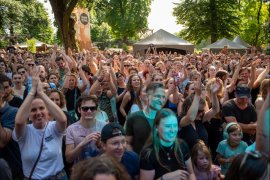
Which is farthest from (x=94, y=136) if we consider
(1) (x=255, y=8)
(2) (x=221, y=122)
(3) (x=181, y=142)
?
(1) (x=255, y=8)

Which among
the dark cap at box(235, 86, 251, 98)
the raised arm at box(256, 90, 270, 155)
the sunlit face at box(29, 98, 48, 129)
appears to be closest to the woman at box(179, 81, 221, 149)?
the dark cap at box(235, 86, 251, 98)

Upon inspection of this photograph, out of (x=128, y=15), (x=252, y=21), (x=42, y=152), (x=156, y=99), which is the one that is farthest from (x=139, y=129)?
(x=128, y=15)

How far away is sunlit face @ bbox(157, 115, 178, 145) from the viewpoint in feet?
9.43

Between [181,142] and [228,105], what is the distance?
1780 mm

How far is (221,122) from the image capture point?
5012 millimetres

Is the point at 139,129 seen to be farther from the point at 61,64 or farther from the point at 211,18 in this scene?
the point at 211,18

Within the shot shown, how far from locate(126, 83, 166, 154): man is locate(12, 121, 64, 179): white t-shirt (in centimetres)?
74

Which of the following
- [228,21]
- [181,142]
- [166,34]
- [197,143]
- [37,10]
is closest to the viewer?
[181,142]

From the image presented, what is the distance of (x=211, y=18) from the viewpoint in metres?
44.4

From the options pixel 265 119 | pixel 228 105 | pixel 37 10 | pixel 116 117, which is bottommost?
pixel 116 117

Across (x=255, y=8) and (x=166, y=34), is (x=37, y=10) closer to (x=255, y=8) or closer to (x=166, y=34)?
(x=166, y=34)

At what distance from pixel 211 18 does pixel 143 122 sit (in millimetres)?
43117

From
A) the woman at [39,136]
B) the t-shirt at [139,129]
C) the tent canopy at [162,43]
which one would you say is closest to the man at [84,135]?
the woman at [39,136]

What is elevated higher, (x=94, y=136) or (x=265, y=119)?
(x=265, y=119)
